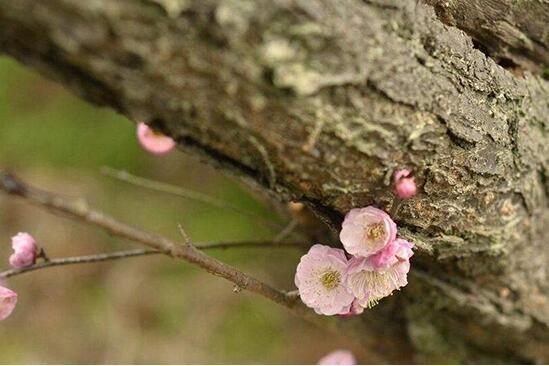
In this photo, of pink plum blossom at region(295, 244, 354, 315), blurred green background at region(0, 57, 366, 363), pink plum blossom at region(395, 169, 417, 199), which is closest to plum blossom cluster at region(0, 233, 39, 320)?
pink plum blossom at region(295, 244, 354, 315)

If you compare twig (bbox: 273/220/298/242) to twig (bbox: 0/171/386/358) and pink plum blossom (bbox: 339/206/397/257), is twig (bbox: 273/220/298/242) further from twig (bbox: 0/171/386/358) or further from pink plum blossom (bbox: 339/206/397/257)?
pink plum blossom (bbox: 339/206/397/257)

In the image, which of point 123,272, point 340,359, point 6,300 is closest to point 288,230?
point 340,359

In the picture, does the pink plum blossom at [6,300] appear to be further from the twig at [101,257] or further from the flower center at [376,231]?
the flower center at [376,231]

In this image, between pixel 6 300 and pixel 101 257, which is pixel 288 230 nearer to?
pixel 101 257

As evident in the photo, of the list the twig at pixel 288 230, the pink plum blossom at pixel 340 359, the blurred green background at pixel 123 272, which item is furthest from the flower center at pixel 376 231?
the blurred green background at pixel 123 272

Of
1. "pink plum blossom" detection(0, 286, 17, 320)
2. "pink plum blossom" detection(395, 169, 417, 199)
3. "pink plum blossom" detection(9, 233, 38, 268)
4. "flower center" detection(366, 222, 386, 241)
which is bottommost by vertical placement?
"pink plum blossom" detection(0, 286, 17, 320)

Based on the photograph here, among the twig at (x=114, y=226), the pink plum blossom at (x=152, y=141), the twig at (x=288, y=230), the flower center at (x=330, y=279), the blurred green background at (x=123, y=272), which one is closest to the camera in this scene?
the twig at (x=114, y=226)

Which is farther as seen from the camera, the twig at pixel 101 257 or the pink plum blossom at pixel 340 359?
the pink plum blossom at pixel 340 359

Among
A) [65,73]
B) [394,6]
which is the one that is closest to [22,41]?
[65,73]
